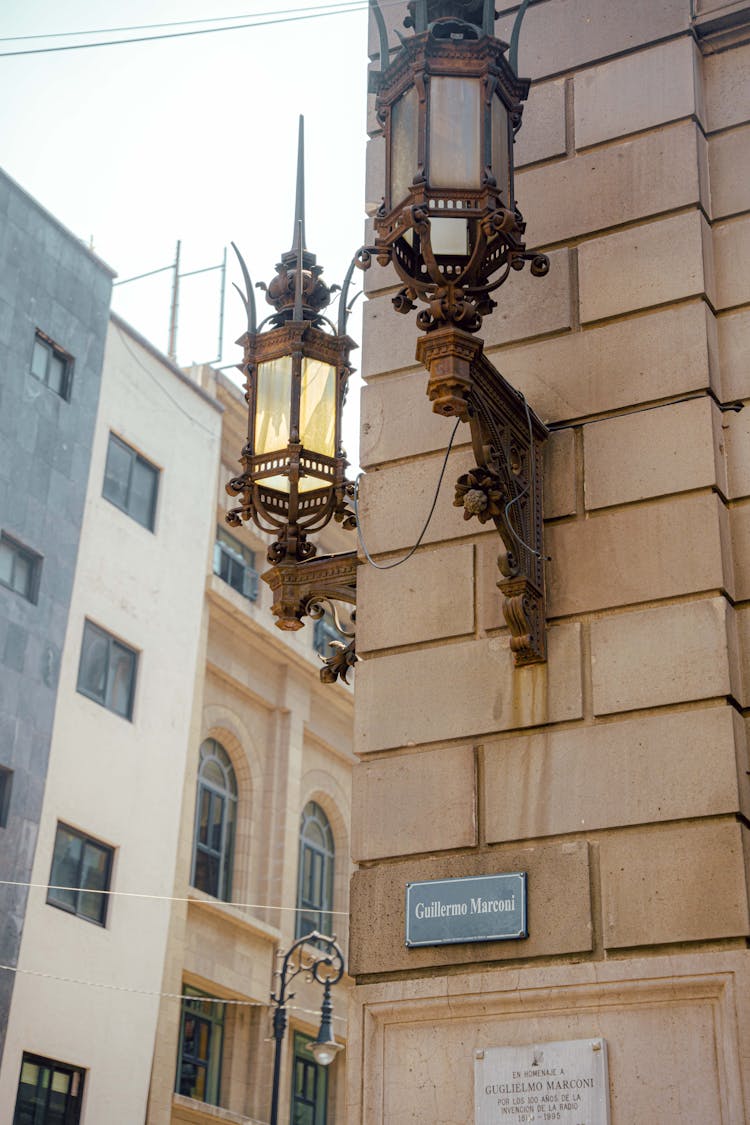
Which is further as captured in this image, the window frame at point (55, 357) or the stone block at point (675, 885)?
the window frame at point (55, 357)

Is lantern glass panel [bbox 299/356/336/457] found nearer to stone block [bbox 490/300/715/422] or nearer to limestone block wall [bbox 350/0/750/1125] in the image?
limestone block wall [bbox 350/0/750/1125]

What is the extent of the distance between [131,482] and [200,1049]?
33.0ft

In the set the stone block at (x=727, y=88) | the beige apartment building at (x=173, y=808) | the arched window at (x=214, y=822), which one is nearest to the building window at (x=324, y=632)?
the beige apartment building at (x=173, y=808)

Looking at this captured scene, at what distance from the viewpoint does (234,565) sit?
31.2 m

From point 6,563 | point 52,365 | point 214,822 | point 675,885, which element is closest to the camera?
point 675,885

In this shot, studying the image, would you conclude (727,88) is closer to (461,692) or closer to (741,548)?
(741,548)

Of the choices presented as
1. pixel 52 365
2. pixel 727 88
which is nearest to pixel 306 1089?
Result: pixel 52 365

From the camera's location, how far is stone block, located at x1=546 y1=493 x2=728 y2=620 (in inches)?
265

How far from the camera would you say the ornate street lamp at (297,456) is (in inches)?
309

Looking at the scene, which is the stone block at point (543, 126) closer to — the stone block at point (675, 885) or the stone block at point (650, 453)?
the stone block at point (650, 453)

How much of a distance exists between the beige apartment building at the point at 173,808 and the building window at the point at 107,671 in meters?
0.04

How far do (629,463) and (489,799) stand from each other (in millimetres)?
1638

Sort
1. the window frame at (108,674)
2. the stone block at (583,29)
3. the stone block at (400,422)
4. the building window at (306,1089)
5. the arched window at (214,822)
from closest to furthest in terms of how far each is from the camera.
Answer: the stone block at (400,422) → the stone block at (583,29) → the window frame at (108,674) → the arched window at (214,822) → the building window at (306,1089)

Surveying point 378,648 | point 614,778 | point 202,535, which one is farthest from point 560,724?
point 202,535
